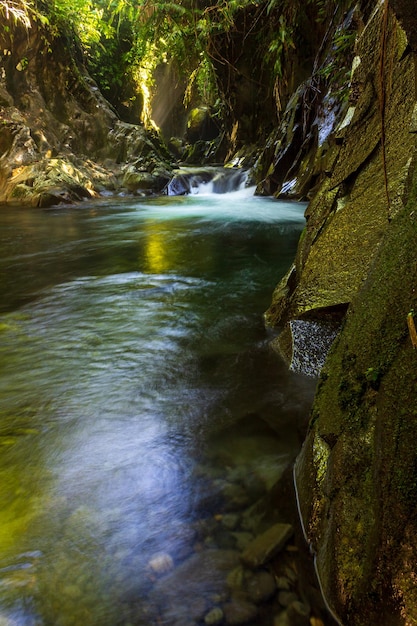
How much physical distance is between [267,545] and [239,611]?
232 millimetres

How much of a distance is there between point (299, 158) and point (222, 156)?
43.8 ft

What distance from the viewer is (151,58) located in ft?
66.8

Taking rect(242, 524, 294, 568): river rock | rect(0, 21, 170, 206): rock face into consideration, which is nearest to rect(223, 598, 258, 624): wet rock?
rect(242, 524, 294, 568): river rock

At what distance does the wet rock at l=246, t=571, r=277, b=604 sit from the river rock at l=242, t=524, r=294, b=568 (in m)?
0.04

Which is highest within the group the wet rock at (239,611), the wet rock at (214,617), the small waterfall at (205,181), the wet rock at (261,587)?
the small waterfall at (205,181)

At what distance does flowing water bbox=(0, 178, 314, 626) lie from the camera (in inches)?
50.0

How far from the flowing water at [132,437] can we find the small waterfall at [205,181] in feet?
40.8

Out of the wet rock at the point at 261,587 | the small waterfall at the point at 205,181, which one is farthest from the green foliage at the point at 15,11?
the wet rock at the point at 261,587

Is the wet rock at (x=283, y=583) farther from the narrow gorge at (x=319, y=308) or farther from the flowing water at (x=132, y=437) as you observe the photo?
the flowing water at (x=132, y=437)

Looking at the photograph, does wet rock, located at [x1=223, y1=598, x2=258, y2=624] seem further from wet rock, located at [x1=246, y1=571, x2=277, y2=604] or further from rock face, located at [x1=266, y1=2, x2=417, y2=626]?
rock face, located at [x1=266, y1=2, x2=417, y2=626]

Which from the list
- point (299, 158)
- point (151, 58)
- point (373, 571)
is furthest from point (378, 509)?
point (151, 58)

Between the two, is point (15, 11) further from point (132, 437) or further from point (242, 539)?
point (242, 539)

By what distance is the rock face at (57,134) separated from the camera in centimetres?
1346

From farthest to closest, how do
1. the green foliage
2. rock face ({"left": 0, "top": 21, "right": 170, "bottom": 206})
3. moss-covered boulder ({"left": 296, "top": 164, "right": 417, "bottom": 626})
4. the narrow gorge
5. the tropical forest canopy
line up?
1. rock face ({"left": 0, "top": 21, "right": 170, "bottom": 206})
2. the green foliage
3. the tropical forest canopy
4. the narrow gorge
5. moss-covered boulder ({"left": 296, "top": 164, "right": 417, "bottom": 626})
